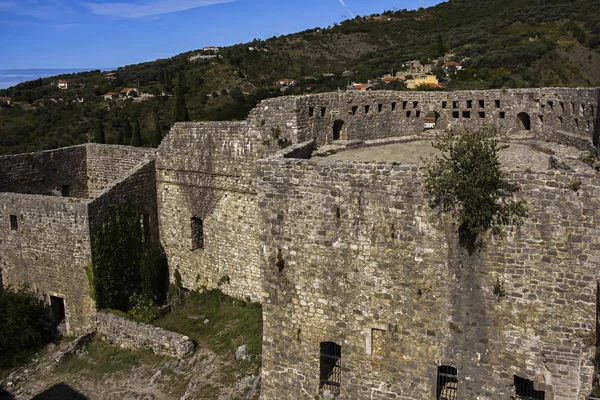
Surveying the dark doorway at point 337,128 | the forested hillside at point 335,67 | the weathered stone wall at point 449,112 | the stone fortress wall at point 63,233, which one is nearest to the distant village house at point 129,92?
the forested hillside at point 335,67

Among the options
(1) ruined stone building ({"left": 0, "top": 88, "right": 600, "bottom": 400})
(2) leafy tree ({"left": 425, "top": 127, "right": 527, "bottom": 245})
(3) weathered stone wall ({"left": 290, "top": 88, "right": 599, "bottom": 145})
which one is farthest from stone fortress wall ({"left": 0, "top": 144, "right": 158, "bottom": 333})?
(2) leafy tree ({"left": 425, "top": 127, "right": 527, "bottom": 245})

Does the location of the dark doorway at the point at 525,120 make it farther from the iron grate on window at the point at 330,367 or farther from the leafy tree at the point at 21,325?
the leafy tree at the point at 21,325

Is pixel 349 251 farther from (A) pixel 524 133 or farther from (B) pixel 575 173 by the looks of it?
(A) pixel 524 133

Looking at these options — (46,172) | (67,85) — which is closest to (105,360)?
(46,172)

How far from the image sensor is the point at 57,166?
69.3ft

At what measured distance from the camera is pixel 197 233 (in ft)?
59.3

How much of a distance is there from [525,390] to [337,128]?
8.70 metres

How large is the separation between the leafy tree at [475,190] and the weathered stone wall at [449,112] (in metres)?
6.12

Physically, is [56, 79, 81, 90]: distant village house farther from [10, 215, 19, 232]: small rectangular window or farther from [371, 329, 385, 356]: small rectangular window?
[371, 329, 385, 356]: small rectangular window

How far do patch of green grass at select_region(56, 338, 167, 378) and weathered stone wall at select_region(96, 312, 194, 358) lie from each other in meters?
0.19

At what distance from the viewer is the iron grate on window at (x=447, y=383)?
963 centimetres

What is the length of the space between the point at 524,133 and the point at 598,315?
306 inches

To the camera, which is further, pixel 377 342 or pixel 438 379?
pixel 377 342

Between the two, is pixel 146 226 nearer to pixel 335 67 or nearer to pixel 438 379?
pixel 438 379
